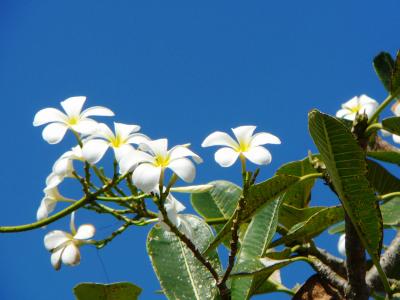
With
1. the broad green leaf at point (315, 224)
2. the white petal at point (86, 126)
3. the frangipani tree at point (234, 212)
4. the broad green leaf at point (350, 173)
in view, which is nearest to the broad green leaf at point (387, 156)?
the frangipani tree at point (234, 212)

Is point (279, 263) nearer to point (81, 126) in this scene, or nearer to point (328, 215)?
point (328, 215)

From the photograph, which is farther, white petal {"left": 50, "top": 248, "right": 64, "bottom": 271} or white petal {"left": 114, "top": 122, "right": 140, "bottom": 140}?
white petal {"left": 50, "top": 248, "right": 64, "bottom": 271}

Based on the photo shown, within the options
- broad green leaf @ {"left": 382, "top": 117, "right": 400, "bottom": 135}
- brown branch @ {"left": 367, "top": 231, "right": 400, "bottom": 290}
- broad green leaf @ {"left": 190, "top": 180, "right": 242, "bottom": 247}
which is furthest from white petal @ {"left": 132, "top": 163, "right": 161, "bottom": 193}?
broad green leaf @ {"left": 190, "top": 180, "right": 242, "bottom": 247}

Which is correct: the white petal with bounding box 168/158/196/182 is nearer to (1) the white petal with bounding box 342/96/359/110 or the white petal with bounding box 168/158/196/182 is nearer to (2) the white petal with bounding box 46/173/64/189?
(2) the white petal with bounding box 46/173/64/189

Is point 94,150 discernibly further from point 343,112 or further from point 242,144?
point 343,112

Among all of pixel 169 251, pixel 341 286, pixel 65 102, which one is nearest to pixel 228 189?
pixel 169 251

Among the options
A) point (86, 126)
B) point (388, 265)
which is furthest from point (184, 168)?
point (388, 265)
